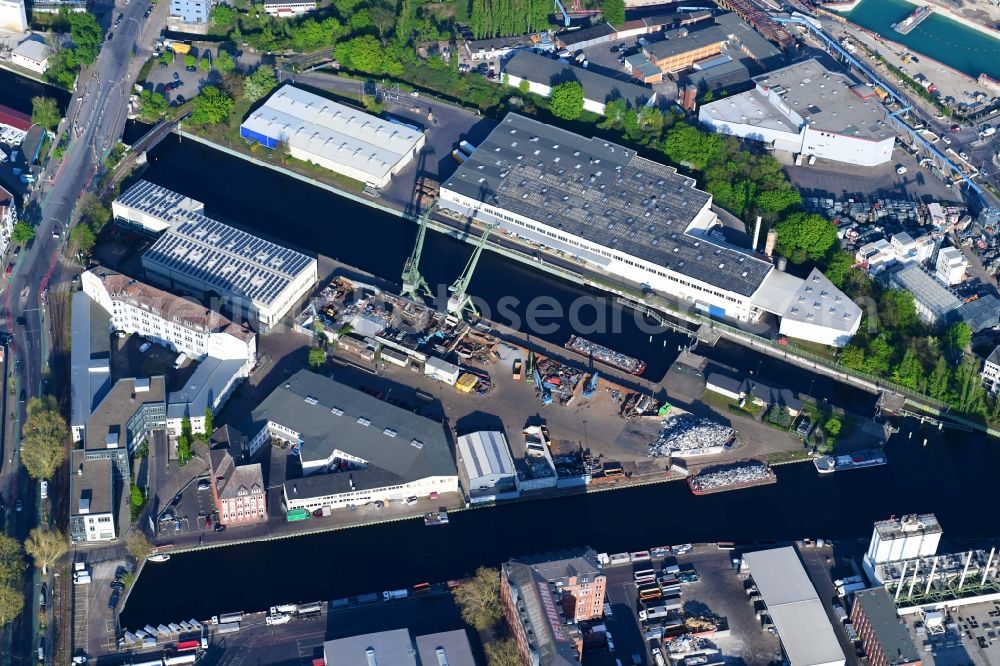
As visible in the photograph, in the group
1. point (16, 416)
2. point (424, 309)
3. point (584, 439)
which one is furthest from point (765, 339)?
point (16, 416)

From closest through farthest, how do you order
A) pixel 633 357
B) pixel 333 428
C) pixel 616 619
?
pixel 616 619 → pixel 333 428 → pixel 633 357

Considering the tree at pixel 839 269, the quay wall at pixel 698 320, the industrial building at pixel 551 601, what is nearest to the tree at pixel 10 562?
the industrial building at pixel 551 601

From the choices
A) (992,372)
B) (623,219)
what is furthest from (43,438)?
(992,372)

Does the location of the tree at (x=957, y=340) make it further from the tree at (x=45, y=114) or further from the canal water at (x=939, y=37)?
the tree at (x=45, y=114)

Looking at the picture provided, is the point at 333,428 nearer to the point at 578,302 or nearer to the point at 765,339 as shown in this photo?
the point at 578,302

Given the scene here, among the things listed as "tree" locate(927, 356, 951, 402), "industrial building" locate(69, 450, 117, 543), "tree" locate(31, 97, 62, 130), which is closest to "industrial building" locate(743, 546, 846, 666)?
"tree" locate(927, 356, 951, 402)

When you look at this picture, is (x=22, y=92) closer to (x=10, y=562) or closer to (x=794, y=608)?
(x=10, y=562)
